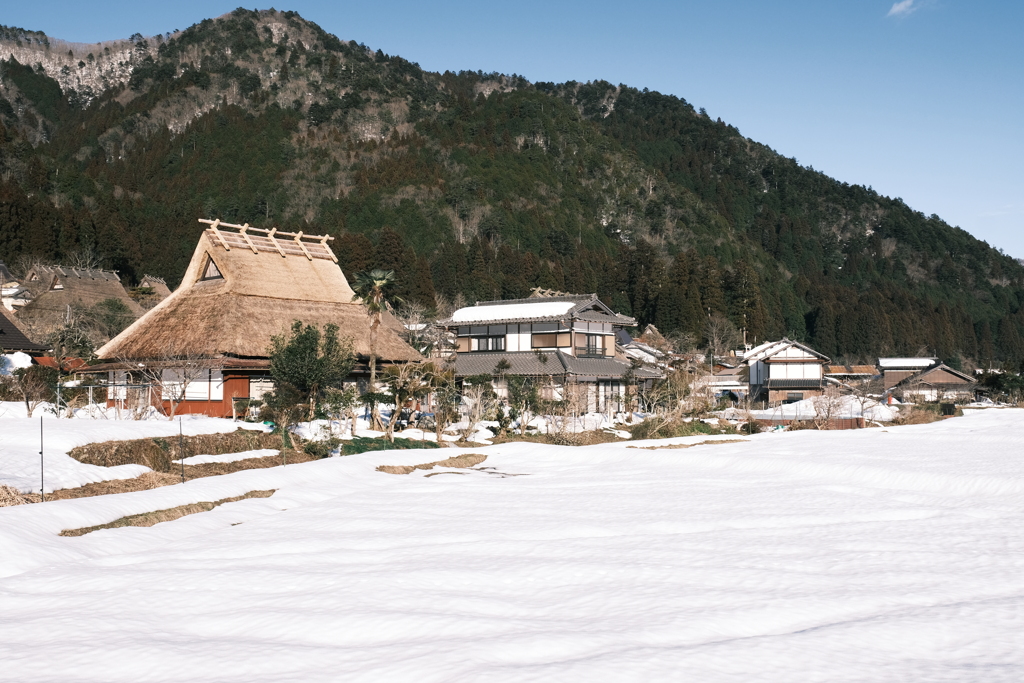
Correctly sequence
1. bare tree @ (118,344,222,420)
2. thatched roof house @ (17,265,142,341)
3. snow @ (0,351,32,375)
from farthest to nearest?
thatched roof house @ (17,265,142,341) → snow @ (0,351,32,375) → bare tree @ (118,344,222,420)

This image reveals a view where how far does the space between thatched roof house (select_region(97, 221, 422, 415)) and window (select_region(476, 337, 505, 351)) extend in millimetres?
7994

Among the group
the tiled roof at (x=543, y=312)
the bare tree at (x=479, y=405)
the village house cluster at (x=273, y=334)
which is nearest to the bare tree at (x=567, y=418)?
the village house cluster at (x=273, y=334)

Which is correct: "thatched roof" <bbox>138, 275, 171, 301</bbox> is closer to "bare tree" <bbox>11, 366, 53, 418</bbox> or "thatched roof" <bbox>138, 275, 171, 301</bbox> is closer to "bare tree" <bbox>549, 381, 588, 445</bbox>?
"bare tree" <bbox>11, 366, 53, 418</bbox>

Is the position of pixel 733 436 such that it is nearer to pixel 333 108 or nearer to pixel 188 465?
pixel 188 465

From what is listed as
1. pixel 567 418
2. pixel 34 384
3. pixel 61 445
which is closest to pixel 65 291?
pixel 34 384

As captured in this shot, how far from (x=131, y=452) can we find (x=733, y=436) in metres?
17.6

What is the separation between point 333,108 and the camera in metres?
132

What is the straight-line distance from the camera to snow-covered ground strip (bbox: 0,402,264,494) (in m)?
13.6

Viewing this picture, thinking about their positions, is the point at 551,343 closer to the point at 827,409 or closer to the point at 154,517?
the point at 827,409

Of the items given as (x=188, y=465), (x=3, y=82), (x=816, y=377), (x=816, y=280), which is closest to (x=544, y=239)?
(x=816, y=280)

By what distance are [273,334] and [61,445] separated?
46.9ft

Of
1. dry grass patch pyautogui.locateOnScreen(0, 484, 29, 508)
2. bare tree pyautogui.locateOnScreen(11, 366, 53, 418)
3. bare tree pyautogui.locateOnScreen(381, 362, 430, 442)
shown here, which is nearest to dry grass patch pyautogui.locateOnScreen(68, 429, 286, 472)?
dry grass patch pyautogui.locateOnScreen(0, 484, 29, 508)

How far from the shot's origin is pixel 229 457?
17.7 metres

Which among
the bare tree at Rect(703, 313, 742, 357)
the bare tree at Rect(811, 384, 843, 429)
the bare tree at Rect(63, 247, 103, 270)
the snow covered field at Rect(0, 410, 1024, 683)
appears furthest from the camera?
the bare tree at Rect(703, 313, 742, 357)
